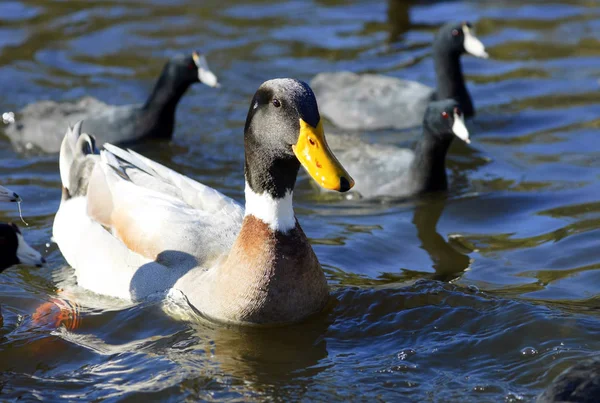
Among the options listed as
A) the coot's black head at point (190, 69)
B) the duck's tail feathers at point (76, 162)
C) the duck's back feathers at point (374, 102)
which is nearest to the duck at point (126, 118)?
the coot's black head at point (190, 69)

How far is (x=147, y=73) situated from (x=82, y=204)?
229 inches

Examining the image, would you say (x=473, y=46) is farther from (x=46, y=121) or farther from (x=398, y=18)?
(x=46, y=121)

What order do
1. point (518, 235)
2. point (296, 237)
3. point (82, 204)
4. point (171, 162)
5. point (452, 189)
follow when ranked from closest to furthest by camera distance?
point (296, 237) < point (82, 204) < point (518, 235) < point (452, 189) < point (171, 162)

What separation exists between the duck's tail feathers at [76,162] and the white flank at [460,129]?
321 centimetres

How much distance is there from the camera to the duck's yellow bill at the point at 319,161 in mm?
5520

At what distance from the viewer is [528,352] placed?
19.0ft

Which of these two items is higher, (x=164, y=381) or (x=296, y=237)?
(x=296, y=237)

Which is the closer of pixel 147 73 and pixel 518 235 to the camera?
pixel 518 235

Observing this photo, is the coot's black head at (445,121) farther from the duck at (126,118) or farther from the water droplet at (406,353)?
the water droplet at (406,353)

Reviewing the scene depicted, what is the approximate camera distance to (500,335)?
19.8ft

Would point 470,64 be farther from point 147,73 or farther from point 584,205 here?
point 584,205

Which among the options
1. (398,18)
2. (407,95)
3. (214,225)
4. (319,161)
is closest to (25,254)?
(214,225)

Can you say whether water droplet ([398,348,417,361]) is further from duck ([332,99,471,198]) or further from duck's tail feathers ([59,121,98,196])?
duck ([332,99,471,198])

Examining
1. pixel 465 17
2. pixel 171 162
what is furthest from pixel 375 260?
pixel 465 17
